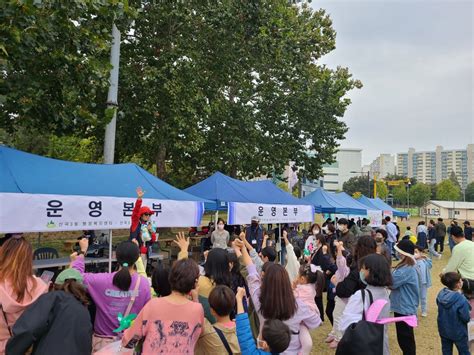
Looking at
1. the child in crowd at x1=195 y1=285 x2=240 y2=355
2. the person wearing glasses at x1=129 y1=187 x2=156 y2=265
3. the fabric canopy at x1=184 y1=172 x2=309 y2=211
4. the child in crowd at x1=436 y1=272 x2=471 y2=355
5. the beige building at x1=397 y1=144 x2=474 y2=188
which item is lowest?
the child in crowd at x1=436 y1=272 x2=471 y2=355

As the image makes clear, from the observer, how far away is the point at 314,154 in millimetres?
19953

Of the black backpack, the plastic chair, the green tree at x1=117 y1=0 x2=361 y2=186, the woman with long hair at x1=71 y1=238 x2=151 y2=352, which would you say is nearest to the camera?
the black backpack

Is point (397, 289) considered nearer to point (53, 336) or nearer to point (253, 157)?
point (53, 336)

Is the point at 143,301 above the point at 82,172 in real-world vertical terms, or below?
below

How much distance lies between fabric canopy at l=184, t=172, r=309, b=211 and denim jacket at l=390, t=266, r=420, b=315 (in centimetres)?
506

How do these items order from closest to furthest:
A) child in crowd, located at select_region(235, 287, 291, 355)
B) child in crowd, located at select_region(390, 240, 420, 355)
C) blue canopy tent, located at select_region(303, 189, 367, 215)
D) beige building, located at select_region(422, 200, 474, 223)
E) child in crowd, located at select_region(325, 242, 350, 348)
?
1. child in crowd, located at select_region(235, 287, 291, 355)
2. child in crowd, located at select_region(325, 242, 350, 348)
3. child in crowd, located at select_region(390, 240, 420, 355)
4. blue canopy tent, located at select_region(303, 189, 367, 215)
5. beige building, located at select_region(422, 200, 474, 223)

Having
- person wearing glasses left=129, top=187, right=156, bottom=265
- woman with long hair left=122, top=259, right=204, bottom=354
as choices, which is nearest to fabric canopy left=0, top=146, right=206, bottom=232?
person wearing glasses left=129, top=187, right=156, bottom=265

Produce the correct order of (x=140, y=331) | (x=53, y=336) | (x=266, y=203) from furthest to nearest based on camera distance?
(x=266, y=203) < (x=140, y=331) < (x=53, y=336)

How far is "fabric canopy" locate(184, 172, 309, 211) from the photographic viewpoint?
9.05 meters

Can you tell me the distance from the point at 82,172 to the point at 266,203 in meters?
5.09

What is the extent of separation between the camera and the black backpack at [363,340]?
2.54m

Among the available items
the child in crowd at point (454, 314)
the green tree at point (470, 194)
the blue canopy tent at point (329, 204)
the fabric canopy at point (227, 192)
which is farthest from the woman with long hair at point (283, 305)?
the green tree at point (470, 194)

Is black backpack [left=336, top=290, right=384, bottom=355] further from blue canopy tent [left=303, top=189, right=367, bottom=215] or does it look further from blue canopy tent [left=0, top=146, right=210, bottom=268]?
blue canopy tent [left=303, top=189, right=367, bottom=215]

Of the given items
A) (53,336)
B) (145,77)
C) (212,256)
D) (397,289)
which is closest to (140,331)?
(53,336)
